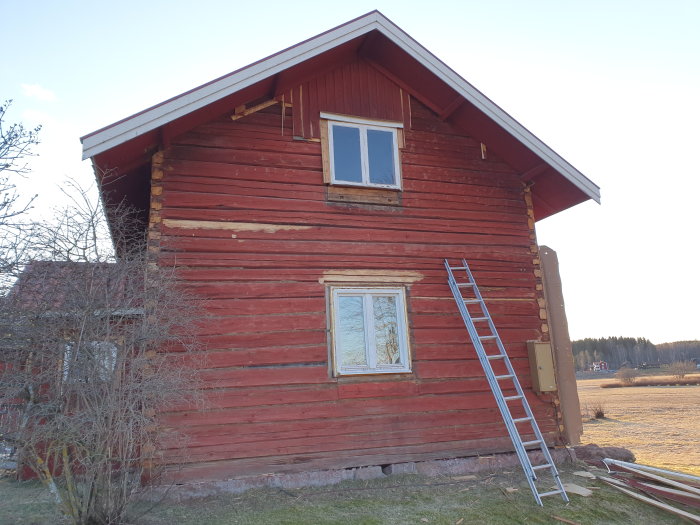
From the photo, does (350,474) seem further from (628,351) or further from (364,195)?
(628,351)

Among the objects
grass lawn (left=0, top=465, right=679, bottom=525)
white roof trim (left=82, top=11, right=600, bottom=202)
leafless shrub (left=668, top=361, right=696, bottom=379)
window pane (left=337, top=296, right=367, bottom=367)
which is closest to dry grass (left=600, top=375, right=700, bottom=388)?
leafless shrub (left=668, top=361, right=696, bottom=379)

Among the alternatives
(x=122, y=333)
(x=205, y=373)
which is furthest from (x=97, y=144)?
(x=205, y=373)

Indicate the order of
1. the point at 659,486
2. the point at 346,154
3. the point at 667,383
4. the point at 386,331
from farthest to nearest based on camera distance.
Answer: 1. the point at 667,383
2. the point at 346,154
3. the point at 386,331
4. the point at 659,486

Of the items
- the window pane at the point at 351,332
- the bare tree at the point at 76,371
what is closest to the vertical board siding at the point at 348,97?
the window pane at the point at 351,332

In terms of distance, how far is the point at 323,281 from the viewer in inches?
343

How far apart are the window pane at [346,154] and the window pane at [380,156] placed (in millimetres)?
229

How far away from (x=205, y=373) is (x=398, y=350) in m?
3.16

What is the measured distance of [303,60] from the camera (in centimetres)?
870

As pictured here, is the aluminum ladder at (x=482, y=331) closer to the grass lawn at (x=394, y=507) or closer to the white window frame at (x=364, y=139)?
the grass lawn at (x=394, y=507)

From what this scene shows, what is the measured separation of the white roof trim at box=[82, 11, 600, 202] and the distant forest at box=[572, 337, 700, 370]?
124 meters

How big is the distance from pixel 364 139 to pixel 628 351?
146050 mm

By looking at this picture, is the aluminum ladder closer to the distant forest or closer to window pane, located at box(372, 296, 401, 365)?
window pane, located at box(372, 296, 401, 365)

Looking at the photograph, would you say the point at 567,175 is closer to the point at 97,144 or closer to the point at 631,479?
the point at 631,479

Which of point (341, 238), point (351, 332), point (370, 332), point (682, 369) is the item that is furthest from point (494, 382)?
point (682, 369)
